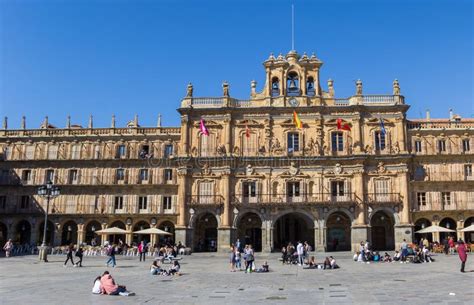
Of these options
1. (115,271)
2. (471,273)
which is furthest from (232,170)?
(471,273)

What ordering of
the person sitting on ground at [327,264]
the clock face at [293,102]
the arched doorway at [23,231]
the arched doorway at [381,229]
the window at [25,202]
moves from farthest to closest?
the arched doorway at [23,231]
the window at [25,202]
the clock face at [293,102]
the arched doorway at [381,229]
the person sitting on ground at [327,264]

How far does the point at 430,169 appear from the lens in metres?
56.1

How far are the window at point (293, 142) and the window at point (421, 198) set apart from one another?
14.5 metres

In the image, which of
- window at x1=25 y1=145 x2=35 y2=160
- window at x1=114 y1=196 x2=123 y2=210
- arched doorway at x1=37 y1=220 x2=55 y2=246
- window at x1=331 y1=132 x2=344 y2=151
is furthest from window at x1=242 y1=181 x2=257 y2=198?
window at x1=25 y1=145 x2=35 y2=160

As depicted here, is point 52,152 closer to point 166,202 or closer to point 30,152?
point 30,152

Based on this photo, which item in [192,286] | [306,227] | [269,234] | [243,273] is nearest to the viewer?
[192,286]

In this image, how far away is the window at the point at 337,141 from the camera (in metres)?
55.3

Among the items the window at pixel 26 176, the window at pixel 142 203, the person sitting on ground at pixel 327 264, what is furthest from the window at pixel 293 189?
the window at pixel 26 176

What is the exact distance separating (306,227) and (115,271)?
32.2m

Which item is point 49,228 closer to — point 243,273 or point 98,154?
point 98,154

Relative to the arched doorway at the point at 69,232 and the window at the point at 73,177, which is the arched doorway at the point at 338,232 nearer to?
the arched doorway at the point at 69,232

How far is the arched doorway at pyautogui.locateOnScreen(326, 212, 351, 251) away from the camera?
55344mm

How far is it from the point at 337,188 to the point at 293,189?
4.82 metres

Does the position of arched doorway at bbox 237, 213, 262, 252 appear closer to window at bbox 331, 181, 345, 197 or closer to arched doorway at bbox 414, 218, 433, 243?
window at bbox 331, 181, 345, 197
